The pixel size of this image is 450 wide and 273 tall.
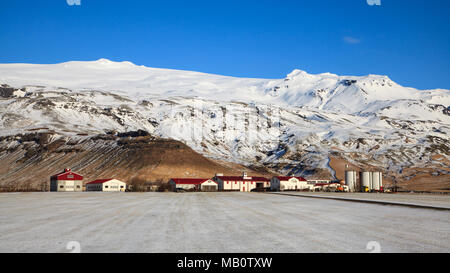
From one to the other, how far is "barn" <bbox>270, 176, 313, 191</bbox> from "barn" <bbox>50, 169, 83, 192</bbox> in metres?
62.8

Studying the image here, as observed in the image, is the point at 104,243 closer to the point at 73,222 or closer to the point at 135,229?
the point at 135,229

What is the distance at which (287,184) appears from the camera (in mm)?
137750

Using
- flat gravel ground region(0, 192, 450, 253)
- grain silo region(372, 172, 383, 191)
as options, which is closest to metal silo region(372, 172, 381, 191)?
grain silo region(372, 172, 383, 191)

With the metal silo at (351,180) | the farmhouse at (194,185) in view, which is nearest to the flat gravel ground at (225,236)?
the farmhouse at (194,185)

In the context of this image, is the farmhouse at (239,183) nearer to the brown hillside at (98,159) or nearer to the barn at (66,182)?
the brown hillside at (98,159)

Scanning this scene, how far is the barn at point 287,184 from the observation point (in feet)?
448

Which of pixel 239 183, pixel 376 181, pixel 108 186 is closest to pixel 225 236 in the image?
pixel 108 186

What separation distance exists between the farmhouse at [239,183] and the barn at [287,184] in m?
5.35

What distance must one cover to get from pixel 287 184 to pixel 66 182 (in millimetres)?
69943

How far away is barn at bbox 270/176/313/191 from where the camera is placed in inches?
5377

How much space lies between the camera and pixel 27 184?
468 feet

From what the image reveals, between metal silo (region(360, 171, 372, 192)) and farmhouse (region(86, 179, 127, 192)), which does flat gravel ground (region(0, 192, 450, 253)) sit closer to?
farmhouse (region(86, 179, 127, 192))
